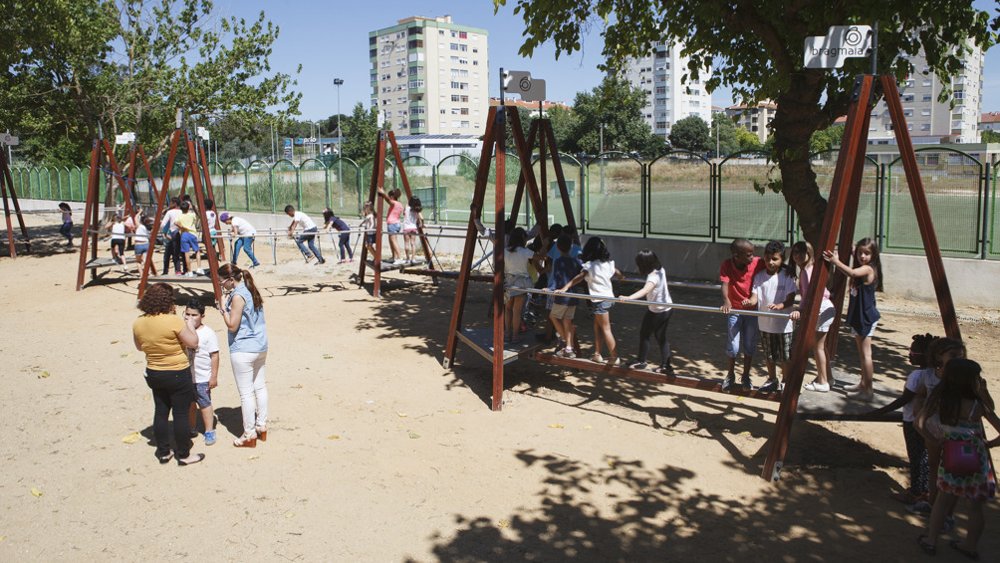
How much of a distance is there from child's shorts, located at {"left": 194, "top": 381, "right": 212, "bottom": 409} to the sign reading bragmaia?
525 cm

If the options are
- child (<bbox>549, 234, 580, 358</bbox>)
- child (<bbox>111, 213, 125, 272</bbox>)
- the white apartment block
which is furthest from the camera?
the white apartment block

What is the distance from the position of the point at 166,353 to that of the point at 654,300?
4.18m

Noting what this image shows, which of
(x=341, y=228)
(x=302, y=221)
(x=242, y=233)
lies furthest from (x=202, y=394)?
(x=302, y=221)

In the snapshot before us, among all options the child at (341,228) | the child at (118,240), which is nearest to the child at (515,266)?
the child at (341,228)

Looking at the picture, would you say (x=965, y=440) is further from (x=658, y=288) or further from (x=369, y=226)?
(x=369, y=226)

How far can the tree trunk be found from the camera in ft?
30.5

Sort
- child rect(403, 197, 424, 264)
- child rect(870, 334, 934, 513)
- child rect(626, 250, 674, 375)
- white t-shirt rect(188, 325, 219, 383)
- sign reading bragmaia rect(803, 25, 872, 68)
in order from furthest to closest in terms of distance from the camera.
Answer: child rect(403, 197, 424, 264) → child rect(626, 250, 674, 375) → white t-shirt rect(188, 325, 219, 383) → sign reading bragmaia rect(803, 25, 872, 68) → child rect(870, 334, 934, 513)

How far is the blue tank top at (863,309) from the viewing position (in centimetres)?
698

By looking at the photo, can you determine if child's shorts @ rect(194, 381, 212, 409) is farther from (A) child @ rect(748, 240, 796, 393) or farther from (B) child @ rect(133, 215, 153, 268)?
(B) child @ rect(133, 215, 153, 268)

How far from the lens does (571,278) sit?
339 inches

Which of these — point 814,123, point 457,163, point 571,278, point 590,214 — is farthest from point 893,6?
point 457,163

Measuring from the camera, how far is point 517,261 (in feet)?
29.2

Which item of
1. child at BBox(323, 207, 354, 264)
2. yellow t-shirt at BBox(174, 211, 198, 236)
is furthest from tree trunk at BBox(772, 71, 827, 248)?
yellow t-shirt at BBox(174, 211, 198, 236)

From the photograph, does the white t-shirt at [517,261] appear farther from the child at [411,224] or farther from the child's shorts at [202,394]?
the child at [411,224]
